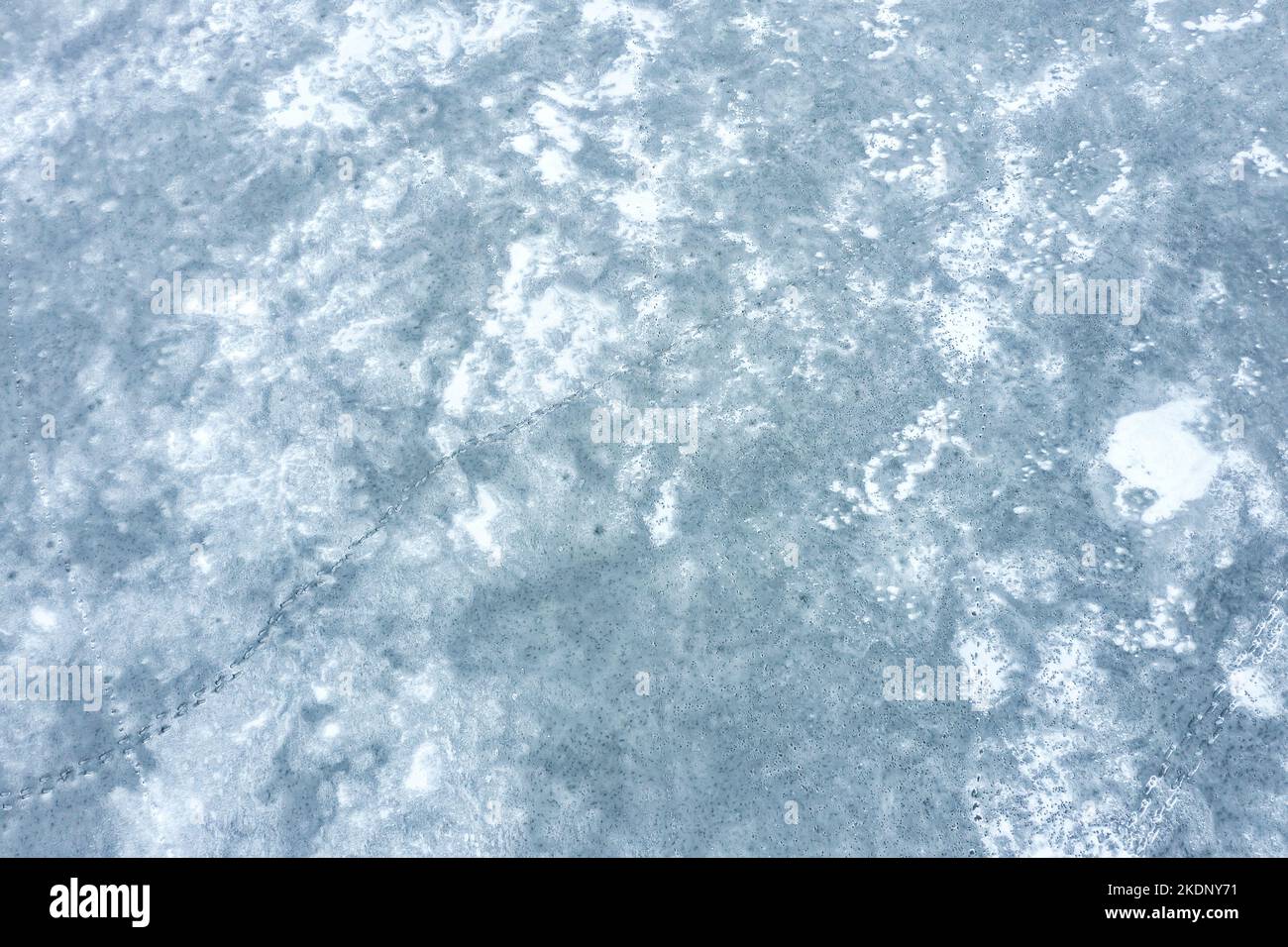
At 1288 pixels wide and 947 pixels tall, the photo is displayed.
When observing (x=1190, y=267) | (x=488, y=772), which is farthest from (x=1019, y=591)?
(x=488, y=772)

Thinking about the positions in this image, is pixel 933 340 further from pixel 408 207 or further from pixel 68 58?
pixel 68 58

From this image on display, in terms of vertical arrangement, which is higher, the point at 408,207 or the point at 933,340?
the point at 408,207

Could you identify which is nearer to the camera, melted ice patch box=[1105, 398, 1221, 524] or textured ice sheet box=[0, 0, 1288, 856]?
textured ice sheet box=[0, 0, 1288, 856]

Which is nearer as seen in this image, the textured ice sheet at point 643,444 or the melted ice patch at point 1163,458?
the textured ice sheet at point 643,444

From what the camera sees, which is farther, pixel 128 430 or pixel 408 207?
pixel 408 207
